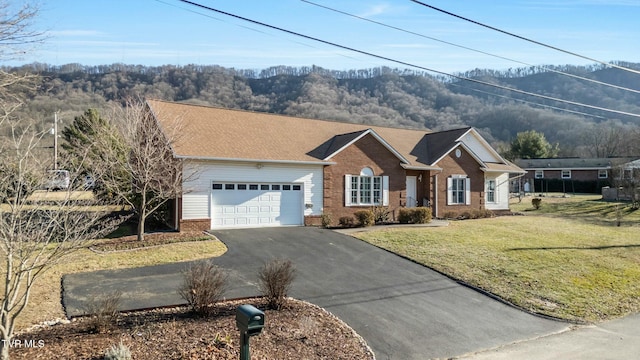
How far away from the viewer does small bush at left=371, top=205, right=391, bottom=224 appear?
22.6m

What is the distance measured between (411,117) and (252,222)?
59.0 m

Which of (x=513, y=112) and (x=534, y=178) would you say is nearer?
(x=534, y=178)

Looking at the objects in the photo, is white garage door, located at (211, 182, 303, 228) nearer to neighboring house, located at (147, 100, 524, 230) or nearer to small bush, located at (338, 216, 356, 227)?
neighboring house, located at (147, 100, 524, 230)

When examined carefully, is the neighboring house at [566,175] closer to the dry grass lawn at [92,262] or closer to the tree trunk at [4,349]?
the dry grass lawn at [92,262]

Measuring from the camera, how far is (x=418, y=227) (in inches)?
827

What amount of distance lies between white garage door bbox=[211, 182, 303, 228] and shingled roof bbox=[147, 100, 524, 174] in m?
1.43

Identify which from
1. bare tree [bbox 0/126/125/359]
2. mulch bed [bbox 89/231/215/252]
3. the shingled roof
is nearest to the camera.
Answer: bare tree [bbox 0/126/125/359]

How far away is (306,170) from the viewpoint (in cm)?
2145

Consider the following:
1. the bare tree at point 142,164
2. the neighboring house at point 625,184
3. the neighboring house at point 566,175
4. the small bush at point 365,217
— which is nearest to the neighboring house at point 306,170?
the bare tree at point 142,164

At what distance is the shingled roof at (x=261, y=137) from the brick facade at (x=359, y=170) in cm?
47

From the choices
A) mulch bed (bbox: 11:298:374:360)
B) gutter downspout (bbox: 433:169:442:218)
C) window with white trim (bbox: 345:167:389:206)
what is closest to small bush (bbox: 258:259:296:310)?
mulch bed (bbox: 11:298:374:360)

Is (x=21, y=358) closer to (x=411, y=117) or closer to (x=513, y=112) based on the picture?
(x=411, y=117)

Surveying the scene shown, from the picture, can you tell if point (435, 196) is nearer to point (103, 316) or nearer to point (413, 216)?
point (413, 216)

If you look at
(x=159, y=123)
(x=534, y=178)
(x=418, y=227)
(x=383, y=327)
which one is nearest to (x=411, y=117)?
(x=534, y=178)
